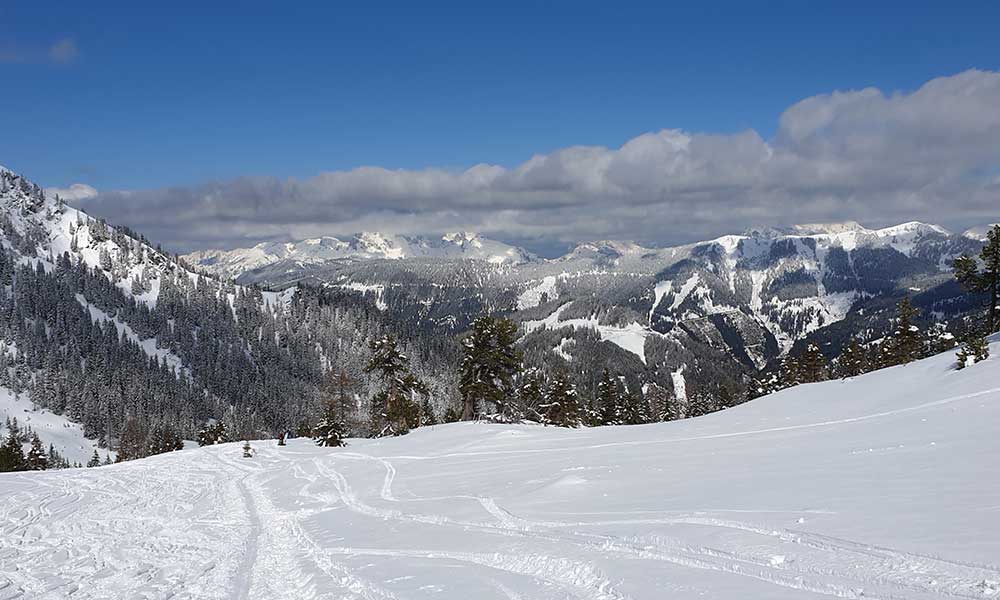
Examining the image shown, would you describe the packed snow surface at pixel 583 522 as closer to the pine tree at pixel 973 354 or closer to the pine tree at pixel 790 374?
the pine tree at pixel 973 354

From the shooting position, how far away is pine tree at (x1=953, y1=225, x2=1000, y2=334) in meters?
51.3

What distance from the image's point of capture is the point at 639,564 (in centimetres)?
952

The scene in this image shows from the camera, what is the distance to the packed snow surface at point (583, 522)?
8.51 metres

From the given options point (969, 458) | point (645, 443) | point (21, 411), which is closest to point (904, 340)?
point (645, 443)

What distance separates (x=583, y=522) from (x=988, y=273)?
59.1m

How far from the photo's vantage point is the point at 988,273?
52.4 metres

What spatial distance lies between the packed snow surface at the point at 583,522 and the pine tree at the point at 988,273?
34342mm

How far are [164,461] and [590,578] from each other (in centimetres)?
3114

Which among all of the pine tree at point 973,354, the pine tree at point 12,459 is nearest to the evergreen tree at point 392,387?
the pine tree at point 973,354

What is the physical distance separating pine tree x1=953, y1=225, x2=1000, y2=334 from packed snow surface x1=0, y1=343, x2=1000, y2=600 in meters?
34.3

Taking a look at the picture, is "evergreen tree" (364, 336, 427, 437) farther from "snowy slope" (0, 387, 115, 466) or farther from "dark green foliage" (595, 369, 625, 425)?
"snowy slope" (0, 387, 115, 466)

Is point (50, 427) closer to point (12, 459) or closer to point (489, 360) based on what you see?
point (12, 459)

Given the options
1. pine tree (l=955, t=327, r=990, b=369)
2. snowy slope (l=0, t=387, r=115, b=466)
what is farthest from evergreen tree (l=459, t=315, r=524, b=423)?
snowy slope (l=0, t=387, r=115, b=466)

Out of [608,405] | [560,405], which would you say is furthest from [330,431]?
[608,405]
